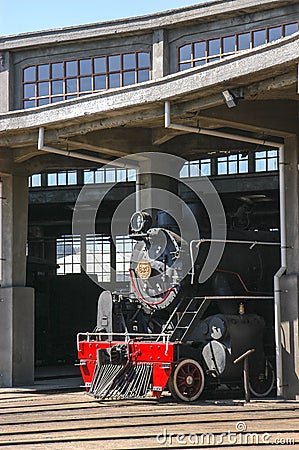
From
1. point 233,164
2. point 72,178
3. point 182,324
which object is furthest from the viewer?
point 72,178

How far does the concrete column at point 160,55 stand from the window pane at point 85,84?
151 centimetres

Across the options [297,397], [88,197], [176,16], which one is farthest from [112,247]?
[297,397]

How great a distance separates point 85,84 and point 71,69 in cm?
52

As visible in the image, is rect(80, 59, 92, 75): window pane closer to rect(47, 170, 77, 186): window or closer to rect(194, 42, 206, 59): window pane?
rect(194, 42, 206, 59): window pane

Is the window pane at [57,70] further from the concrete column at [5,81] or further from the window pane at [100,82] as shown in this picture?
the concrete column at [5,81]

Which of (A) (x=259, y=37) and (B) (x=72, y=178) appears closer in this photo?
(A) (x=259, y=37)

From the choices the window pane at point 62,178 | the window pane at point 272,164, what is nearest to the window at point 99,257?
the window pane at point 62,178

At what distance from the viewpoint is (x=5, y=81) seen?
18.5 meters

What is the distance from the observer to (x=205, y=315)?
15680 mm

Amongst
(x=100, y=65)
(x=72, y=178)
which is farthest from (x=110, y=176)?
(x=100, y=65)

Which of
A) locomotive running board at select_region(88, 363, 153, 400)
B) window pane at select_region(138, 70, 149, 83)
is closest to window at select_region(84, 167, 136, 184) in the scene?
window pane at select_region(138, 70, 149, 83)

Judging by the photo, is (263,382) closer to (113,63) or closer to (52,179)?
(113,63)

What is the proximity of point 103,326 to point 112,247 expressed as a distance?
17.0m

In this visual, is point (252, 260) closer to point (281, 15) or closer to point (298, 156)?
point (298, 156)
